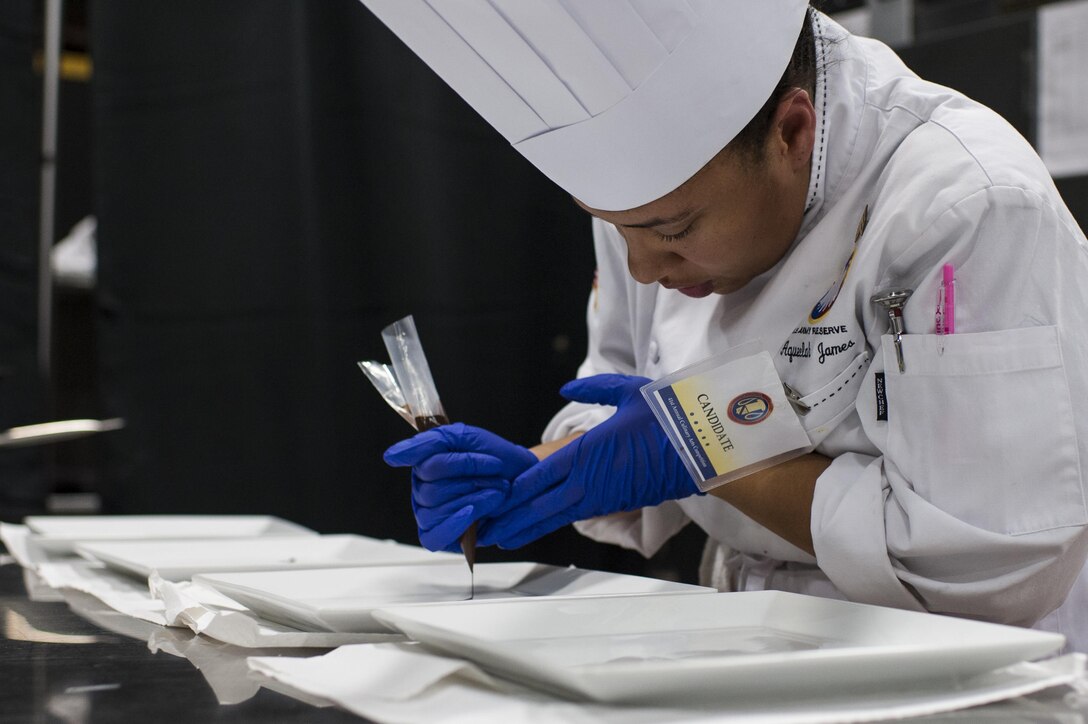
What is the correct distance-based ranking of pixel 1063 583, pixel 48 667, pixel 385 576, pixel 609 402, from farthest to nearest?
pixel 609 402, pixel 385 576, pixel 1063 583, pixel 48 667

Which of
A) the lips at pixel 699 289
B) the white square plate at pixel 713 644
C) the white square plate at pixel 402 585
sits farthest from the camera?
the lips at pixel 699 289

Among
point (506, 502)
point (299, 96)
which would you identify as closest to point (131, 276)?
point (299, 96)

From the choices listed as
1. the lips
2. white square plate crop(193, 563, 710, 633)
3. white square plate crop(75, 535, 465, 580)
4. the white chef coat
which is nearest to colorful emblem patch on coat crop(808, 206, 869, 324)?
the white chef coat

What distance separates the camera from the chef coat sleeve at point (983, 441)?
2.85 ft

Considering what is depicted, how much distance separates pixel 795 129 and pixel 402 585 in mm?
570

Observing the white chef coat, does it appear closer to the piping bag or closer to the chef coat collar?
the chef coat collar

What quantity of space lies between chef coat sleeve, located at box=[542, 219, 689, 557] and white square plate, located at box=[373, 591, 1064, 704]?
595 millimetres

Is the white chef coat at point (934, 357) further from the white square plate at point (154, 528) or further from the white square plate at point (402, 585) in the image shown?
the white square plate at point (154, 528)

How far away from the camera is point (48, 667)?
27.4 inches

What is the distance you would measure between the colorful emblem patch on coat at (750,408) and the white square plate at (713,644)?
0.18m

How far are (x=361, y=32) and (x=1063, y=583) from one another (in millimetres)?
2043

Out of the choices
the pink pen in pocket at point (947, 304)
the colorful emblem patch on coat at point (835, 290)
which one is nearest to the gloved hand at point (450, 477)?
the colorful emblem patch on coat at point (835, 290)

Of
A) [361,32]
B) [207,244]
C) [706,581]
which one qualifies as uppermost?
[361,32]

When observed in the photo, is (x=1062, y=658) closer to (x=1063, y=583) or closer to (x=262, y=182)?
(x=1063, y=583)
